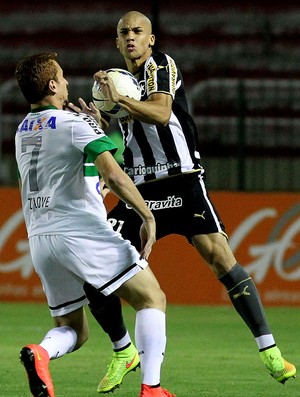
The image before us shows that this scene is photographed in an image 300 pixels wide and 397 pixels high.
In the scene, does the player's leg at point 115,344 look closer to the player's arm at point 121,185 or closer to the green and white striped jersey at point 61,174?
the green and white striped jersey at point 61,174

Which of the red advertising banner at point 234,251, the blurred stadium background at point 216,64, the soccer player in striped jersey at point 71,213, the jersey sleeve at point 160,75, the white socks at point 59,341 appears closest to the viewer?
the soccer player in striped jersey at point 71,213

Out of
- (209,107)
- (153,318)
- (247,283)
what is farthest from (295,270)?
(153,318)

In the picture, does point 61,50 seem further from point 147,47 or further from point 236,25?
point 147,47

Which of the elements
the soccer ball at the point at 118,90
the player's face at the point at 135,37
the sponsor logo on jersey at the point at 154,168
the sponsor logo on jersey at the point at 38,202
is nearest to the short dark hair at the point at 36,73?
the sponsor logo on jersey at the point at 38,202

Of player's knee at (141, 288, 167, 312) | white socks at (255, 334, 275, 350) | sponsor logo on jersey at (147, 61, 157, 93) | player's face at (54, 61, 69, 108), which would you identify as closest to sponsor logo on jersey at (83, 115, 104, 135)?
player's face at (54, 61, 69, 108)

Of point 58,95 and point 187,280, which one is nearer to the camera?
point 58,95

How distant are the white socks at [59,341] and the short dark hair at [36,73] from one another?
1.20 m

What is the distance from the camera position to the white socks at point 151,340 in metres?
5.41

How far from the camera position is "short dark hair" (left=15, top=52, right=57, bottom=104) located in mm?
5301

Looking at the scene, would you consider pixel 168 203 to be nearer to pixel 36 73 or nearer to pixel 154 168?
pixel 154 168

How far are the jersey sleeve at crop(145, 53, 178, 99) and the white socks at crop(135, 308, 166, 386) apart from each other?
1611 mm

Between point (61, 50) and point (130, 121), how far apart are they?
9716 mm

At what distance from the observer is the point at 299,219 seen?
11422mm

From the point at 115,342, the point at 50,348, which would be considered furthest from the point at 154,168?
the point at 50,348
